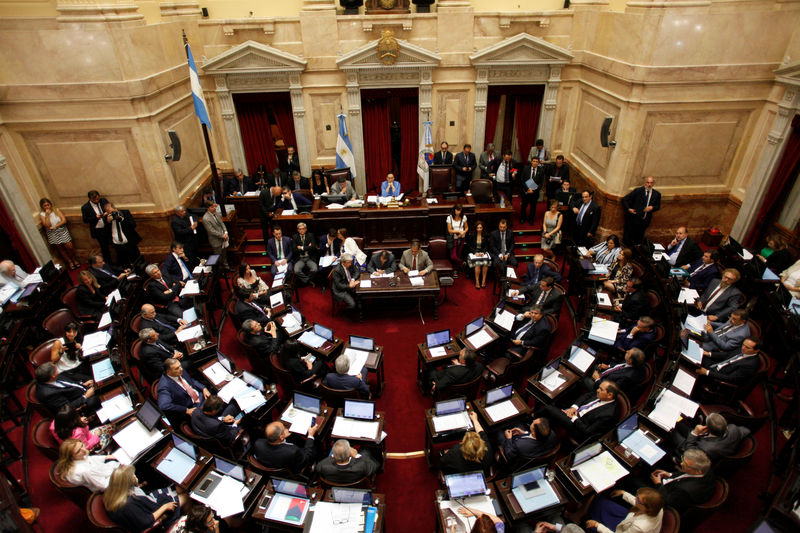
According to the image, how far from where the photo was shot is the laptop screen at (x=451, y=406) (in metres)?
5.80

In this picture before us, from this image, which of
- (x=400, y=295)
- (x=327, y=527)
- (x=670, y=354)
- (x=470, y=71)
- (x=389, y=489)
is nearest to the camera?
(x=327, y=527)

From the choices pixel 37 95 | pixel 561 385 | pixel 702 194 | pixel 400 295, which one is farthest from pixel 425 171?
pixel 37 95

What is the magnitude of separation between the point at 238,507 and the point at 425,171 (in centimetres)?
927

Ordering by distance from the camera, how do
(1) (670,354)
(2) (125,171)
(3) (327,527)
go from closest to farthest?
1. (3) (327,527)
2. (1) (670,354)
3. (2) (125,171)

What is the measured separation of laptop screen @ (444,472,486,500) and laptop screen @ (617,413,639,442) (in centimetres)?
173

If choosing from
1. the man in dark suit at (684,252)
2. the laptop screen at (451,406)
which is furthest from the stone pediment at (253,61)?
the man in dark suit at (684,252)

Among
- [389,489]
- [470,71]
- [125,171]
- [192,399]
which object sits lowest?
[389,489]

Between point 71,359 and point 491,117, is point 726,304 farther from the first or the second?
point 71,359

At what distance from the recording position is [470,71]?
1166 cm

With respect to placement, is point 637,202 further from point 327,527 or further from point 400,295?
point 327,527

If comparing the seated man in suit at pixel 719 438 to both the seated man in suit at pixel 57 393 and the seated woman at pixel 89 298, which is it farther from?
the seated woman at pixel 89 298

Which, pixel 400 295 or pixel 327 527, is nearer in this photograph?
pixel 327 527

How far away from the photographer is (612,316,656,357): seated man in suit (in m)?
6.79

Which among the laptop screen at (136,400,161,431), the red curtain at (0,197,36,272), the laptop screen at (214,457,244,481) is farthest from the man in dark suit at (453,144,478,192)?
the red curtain at (0,197,36,272)
